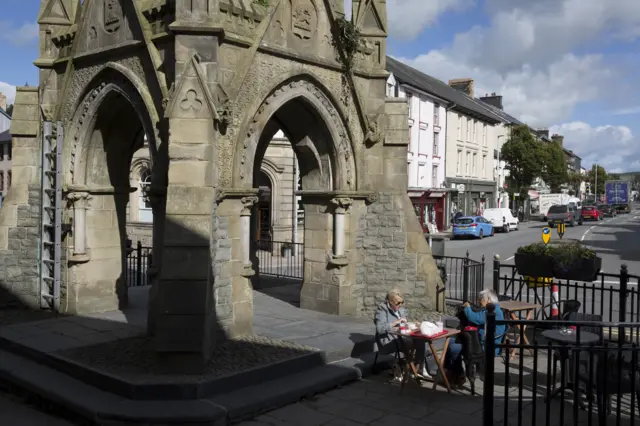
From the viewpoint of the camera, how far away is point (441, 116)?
4056 centimetres

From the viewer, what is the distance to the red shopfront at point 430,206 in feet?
124

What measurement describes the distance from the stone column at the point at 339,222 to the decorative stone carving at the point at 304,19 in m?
2.81

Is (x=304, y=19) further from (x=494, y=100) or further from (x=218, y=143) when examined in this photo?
(x=494, y=100)

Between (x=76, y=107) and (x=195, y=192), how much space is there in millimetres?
4074

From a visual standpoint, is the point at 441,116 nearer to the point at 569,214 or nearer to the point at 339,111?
the point at 569,214

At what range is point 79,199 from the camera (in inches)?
402

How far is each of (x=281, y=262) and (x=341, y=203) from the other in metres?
8.47

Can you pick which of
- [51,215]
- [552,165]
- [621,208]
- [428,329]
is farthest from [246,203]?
[621,208]

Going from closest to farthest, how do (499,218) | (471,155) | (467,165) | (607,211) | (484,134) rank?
1. (499,218)
2. (467,165)
3. (471,155)
4. (484,134)
5. (607,211)

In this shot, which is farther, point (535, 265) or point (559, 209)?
point (559, 209)

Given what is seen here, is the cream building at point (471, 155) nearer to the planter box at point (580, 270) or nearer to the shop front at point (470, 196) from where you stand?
the shop front at point (470, 196)

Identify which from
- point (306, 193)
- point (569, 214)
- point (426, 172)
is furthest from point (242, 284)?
point (569, 214)

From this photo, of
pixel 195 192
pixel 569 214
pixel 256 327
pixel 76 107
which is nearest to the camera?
pixel 195 192

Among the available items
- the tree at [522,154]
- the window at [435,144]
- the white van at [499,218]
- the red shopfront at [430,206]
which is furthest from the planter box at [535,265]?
the tree at [522,154]
